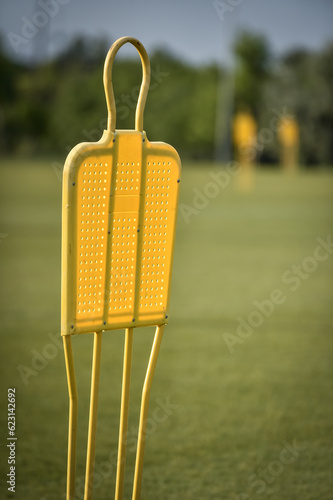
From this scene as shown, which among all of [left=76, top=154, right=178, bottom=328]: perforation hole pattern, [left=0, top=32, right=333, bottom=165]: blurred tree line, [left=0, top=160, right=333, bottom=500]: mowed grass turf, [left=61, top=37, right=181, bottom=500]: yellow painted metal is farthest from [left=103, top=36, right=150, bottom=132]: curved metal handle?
[left=0, top=32, right=333, bottom=165]: blurred tree line

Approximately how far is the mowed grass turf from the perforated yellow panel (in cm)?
161

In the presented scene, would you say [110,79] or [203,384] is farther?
[203,384]

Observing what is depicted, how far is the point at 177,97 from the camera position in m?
56.4

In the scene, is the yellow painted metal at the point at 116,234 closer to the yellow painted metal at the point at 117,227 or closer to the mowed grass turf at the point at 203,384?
the yellow painted metal at the point at 117,227

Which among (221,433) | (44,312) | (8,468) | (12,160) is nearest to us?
(8,468)

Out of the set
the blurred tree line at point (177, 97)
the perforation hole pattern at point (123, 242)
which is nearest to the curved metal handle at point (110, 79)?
the perforation hole pattern at point (123, 242)

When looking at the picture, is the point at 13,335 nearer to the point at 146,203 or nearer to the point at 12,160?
the point at 146,203

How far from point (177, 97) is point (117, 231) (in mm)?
55355

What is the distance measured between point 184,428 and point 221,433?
0.24 meters

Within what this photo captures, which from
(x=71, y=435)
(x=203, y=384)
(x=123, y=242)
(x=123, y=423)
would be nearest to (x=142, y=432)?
(x=123, y=423)

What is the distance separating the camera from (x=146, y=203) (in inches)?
89.0

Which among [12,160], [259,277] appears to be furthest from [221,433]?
[12,160]

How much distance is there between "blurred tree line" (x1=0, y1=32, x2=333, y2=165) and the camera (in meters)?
41.2

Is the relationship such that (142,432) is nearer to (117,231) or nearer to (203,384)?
(117,231)
